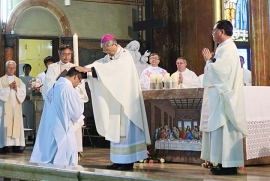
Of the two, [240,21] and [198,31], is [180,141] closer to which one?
[198,31]

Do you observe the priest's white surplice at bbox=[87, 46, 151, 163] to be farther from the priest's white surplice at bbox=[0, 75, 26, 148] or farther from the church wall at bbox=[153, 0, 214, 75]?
the church wall at bbox=[153, 0, 214, 75]

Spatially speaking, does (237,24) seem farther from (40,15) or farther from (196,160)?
(196,160)

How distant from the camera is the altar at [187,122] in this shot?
670 centimetres

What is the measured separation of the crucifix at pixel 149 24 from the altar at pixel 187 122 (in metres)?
5.67

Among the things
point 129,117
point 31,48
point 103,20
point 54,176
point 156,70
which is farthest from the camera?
point 31,48

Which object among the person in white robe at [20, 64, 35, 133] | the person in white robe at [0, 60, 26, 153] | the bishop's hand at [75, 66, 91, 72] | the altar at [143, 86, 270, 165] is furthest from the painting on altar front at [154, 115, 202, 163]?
the person in white robe at [20, 64, 35, 133]

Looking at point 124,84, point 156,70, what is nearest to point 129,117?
point 124,84

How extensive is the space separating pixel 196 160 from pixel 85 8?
763cm

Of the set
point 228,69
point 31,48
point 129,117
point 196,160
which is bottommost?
point 196,160

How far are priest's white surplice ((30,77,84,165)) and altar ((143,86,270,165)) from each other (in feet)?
6.98

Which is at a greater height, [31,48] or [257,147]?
[31,48]

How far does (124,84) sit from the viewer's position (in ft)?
21.3

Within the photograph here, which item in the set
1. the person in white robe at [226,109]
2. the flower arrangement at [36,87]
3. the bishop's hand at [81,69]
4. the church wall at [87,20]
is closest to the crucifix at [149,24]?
the church wall at [87,20]

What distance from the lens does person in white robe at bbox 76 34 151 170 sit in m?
6.44
